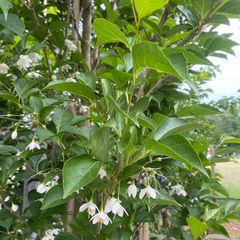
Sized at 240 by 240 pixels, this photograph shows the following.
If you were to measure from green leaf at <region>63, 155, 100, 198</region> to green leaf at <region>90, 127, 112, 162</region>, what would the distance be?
0.01 metres

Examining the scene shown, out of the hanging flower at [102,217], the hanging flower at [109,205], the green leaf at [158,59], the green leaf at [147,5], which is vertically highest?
the green leaf at [147,5]

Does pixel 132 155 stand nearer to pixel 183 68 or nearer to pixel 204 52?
pixel 183 68

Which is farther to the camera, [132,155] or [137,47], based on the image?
[132,155]

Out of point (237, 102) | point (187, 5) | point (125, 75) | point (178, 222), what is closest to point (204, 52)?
point (187, 5)

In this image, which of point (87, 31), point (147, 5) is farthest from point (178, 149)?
point (87, 31)

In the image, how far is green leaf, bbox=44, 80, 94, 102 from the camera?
2.19 ft

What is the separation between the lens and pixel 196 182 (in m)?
1.29

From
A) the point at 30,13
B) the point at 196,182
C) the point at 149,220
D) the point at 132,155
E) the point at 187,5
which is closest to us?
the point at 132,155

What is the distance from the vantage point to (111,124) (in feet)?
2.07

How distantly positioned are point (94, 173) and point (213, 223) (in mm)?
574

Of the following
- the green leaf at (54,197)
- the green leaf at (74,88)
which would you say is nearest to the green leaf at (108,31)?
the green leaf at (74,88)

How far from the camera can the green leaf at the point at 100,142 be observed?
629 millimetres

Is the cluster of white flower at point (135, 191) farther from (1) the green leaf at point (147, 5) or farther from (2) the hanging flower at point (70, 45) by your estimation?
(2) the hanging flower at point (70, 45)

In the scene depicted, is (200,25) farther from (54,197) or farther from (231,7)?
(54,197)
